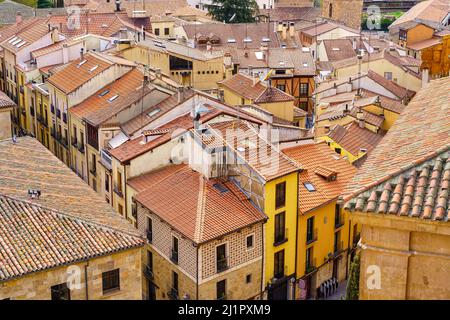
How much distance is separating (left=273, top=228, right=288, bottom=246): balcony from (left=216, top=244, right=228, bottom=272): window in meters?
3.04

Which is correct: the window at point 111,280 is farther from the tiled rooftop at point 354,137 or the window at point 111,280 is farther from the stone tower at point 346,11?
the stone tower at point 346,11

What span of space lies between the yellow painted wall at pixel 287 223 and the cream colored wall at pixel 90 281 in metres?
7.28

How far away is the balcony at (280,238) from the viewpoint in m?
30.5

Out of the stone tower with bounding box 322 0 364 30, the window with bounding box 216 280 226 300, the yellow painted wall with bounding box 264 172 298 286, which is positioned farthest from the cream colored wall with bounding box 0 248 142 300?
the stone tower with bounding box 322 0 364 30

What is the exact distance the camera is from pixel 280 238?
101ft

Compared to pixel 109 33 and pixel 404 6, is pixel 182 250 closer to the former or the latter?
pixel 109 33

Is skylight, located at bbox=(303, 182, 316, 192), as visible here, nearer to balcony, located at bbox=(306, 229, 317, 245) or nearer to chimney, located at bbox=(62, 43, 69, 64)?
balcony, located at bbox=(306, 229, 317, 245)

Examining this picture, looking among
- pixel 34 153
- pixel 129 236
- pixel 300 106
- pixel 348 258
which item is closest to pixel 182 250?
pixel 129 236

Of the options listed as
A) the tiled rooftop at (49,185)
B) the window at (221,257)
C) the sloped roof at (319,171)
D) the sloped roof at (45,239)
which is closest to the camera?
the sloped roof at (45,239)

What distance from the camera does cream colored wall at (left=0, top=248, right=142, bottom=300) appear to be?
2138 cm

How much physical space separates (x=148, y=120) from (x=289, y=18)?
189 feet

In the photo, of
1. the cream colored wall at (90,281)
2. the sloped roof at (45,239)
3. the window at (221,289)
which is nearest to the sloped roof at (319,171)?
the window at (221,289)

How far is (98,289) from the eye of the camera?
23250mm
